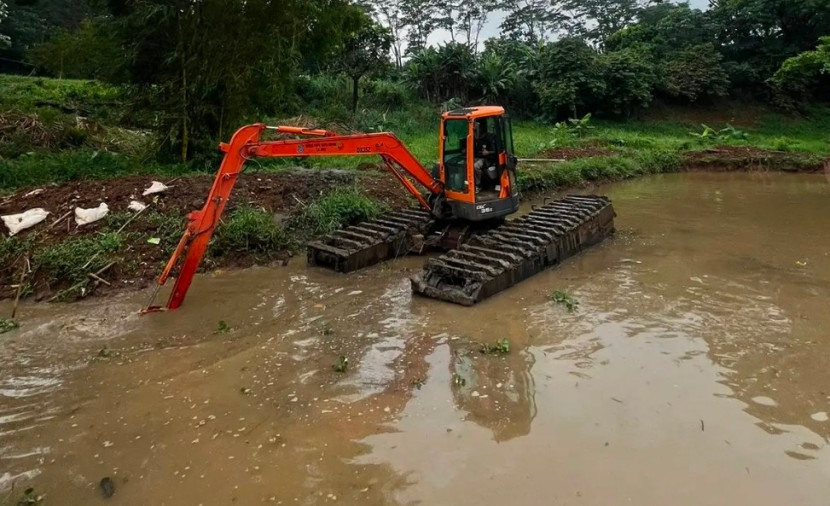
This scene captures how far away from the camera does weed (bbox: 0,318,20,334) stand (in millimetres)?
5871

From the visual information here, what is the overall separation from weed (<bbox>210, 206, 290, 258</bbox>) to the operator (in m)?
3.06

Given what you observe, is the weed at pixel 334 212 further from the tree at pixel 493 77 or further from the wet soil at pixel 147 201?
the tree at pixel 493 77

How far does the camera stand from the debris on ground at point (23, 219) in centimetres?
784

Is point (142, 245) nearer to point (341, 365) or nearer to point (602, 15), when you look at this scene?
point (341, 365)

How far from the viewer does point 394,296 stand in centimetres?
695

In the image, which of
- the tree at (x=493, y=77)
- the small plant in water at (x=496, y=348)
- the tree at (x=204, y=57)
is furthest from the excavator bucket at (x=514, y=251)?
the tree at (x=493, y=77)

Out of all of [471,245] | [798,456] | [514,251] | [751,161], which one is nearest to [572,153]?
[751,161]

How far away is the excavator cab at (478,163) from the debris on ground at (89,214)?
4.91 meters

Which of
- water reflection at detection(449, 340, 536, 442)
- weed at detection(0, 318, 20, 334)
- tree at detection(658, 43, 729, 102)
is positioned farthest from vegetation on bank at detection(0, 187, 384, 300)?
tree at detection(658, 43, 729, 102)

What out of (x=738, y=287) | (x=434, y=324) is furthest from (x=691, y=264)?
(x=434, y=324)

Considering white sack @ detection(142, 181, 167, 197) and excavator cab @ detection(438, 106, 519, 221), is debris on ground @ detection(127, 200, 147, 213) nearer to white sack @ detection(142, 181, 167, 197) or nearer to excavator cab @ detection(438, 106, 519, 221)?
white sack @ detection(142, 181, 167, 197)

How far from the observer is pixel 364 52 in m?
22.5

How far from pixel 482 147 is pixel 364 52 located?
15880 mm

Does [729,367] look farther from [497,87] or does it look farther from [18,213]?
[497,87]
